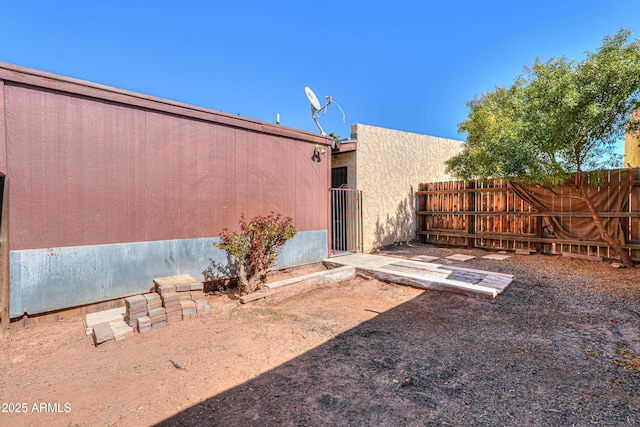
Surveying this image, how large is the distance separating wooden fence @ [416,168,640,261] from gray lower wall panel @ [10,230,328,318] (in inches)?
288

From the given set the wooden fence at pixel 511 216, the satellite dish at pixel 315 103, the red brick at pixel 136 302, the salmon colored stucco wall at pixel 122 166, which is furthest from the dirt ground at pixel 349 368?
the satellite dish at pixel 315 103

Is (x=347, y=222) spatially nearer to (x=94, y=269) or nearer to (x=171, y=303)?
(x=171, y=303)

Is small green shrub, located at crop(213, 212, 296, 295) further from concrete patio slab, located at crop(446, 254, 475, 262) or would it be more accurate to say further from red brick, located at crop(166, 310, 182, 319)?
concrete patio slab, located at crop(446, 254, 475, 262)

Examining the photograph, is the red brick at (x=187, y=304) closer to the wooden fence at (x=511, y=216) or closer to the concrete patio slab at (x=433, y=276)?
the concrete patio slab at (x=433, y=276)

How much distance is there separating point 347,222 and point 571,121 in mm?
4933

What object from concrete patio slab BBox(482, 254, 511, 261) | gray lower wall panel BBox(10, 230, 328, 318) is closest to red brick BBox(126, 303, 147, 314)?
gray lower wall panel BBox(10, 230, 328, 318)

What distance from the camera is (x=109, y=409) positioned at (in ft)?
6.88

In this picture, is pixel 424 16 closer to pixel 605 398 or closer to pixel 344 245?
pixel 344 245

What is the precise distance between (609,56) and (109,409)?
7782mm

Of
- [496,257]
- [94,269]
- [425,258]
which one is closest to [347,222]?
[425,258]

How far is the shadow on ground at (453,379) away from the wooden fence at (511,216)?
12.8 feet

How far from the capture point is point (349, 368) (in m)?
2.64

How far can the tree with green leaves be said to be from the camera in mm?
4734

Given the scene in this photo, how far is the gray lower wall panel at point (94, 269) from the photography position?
11.3 feet
